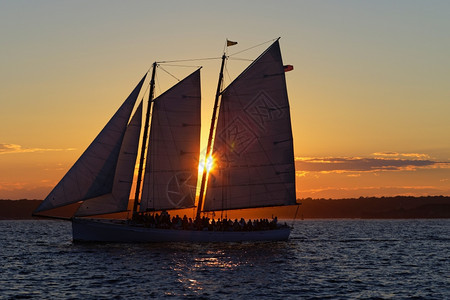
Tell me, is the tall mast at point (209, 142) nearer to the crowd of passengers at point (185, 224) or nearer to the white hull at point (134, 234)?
the crowd of passengers at point (185, 224)

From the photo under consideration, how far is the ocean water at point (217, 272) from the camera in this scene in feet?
119

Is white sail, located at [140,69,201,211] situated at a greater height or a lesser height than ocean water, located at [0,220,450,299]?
greater

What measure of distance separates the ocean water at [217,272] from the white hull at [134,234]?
0.88m

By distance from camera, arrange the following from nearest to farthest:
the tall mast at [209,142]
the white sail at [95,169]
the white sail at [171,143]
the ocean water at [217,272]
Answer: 1. the ocean water at [217,272]
2. the white sail at [95,169]
3. the white sail at [171,143]
4. the tall mast at [209,142]

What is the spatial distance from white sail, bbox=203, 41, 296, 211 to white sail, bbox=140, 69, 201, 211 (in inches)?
142

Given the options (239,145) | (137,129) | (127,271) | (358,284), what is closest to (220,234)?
(239,145)

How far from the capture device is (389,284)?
4119 centimetres

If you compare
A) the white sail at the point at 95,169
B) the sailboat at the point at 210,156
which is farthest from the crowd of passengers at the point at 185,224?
the white sail at the point at 95,169

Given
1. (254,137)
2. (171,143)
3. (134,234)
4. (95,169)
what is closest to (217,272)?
(134,234)

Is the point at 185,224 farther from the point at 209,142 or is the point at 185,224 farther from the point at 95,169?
the point at 95,169

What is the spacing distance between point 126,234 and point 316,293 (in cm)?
2802

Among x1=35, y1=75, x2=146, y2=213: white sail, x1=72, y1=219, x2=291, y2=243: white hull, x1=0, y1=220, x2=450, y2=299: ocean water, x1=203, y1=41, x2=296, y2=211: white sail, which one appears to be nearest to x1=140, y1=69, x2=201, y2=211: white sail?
x1=72, y1=219, x2=291, y2=243: white hull

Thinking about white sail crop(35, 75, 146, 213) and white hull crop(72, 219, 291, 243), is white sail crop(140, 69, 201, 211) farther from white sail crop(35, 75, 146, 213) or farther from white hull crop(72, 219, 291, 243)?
white sail crop(35, 75, 146, 213)

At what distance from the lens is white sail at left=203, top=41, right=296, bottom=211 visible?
63.3m
